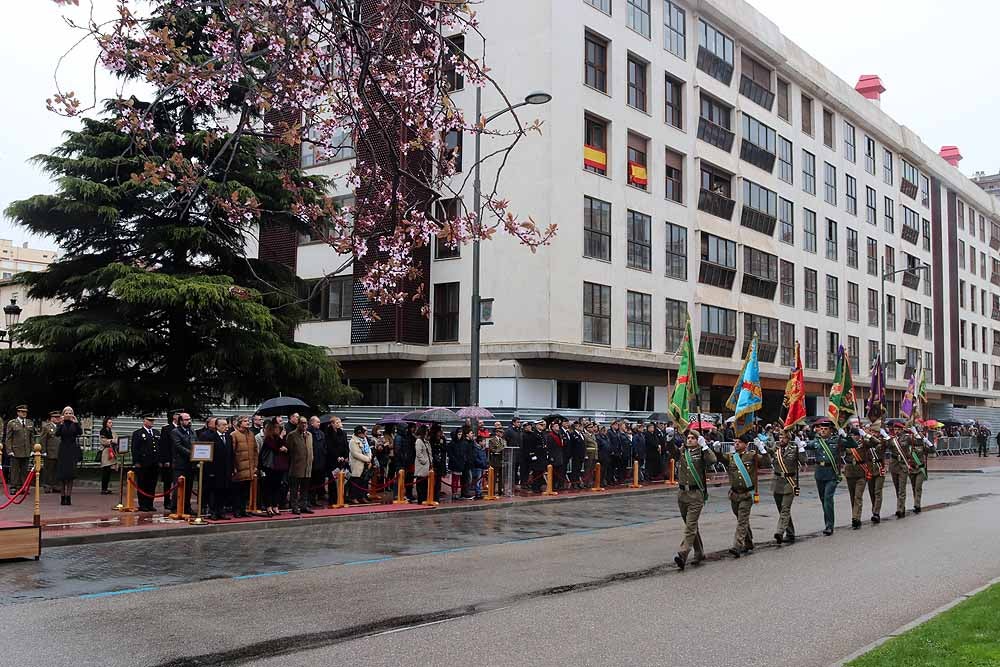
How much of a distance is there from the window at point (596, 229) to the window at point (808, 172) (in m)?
18.4

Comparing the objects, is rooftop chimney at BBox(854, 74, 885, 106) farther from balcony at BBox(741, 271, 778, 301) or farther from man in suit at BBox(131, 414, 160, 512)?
man in suit at BBox(131, 414, 160, 512)

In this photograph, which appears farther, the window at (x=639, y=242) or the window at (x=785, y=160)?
the window at (x=785, y=160)

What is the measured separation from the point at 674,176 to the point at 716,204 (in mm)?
3069

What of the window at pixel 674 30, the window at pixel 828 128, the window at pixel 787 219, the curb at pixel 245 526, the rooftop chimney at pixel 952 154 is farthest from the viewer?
the rooftop chimney at pixel 952 154

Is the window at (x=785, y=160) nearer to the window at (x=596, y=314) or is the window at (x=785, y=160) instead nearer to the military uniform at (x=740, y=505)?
the window at (x=596, y=314)

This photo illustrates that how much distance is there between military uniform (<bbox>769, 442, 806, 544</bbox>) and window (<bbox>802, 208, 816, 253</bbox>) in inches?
1343

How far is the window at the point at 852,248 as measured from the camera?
52594 millimetres

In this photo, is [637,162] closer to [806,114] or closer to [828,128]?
[806,114]

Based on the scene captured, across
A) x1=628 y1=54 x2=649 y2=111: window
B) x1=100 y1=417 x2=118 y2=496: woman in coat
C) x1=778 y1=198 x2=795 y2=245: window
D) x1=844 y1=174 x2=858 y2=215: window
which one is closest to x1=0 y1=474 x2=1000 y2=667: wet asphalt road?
x1=100 y1=417 x2=118 y2=496: woman in coat

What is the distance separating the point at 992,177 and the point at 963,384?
94437mm

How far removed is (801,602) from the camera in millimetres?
9570

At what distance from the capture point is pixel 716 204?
40.0m

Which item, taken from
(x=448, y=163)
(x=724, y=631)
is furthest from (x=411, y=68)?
(x=724, y=631)

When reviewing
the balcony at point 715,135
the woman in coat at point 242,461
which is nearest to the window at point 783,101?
the balcony at point 715,135
